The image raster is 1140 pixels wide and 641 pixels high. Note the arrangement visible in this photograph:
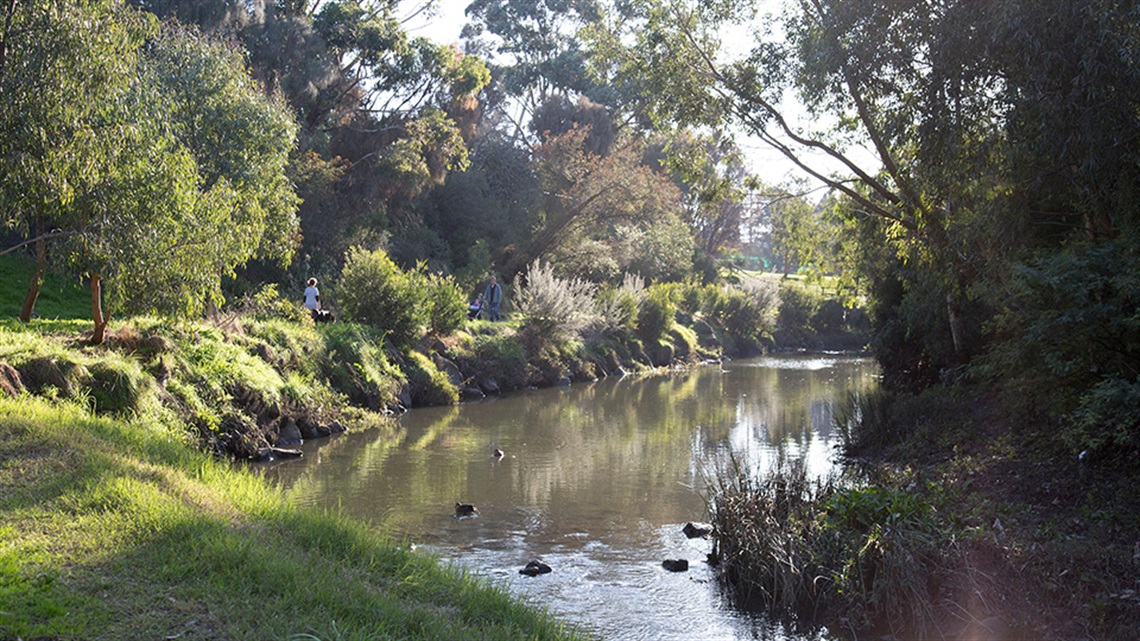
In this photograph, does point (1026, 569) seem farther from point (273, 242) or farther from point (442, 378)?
point (442, 378)

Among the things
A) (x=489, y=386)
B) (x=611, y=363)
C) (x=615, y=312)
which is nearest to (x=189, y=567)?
(x=489, y=386)

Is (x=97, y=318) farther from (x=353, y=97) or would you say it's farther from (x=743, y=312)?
(x=743, y=312)

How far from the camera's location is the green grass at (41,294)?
18.9 m

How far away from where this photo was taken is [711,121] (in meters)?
15.0

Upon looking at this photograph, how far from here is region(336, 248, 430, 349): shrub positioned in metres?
22.4

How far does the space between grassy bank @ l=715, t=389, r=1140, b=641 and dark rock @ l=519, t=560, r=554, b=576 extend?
1.70m

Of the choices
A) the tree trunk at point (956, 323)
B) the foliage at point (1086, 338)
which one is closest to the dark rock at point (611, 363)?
the tree trunk at point (956, 323)

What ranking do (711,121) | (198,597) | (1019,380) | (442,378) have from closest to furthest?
(198,597), (1019,380), (711,121), (442,378)

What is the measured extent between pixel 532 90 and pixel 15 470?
1879 inches

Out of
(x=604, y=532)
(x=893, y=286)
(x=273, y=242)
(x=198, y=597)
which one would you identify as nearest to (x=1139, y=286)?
(x=604, y=532)

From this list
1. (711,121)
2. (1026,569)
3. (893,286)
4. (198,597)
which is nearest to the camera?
(198,597)

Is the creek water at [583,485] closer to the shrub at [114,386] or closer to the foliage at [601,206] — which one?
the shrub at [114,386]

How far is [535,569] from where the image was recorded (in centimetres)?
892

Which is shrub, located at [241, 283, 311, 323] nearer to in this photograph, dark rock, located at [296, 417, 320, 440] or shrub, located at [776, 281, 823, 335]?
dark rock, located at [296, 417, 320, 440]
